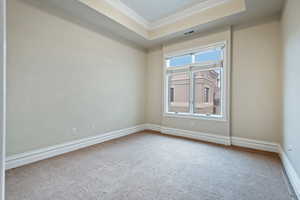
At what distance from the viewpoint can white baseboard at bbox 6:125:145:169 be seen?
221cm

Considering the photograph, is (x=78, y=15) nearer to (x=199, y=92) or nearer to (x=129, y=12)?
(x=129, y=12)

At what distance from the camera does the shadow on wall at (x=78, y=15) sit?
8.30 feet

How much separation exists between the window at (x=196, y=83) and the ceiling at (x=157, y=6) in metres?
1.18

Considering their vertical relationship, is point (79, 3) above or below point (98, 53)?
above

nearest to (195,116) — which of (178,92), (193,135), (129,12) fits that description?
(193,135)

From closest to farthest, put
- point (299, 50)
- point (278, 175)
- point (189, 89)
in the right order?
point (299, 50)
point (278, 175)
point (189, 89)

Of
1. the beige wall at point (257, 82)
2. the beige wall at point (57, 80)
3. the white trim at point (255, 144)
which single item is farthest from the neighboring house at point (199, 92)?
the beige wall at point (57, 80)

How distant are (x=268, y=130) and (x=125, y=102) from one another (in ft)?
11.4

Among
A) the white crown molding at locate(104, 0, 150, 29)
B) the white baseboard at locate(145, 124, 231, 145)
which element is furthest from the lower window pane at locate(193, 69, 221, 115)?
the white crown molding at locate(104, 0, 150, 29)

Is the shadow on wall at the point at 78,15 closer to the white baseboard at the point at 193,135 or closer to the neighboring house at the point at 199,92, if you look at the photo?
the neighboring house at the point at 199,92

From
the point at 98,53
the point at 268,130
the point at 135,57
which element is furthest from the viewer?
the point at 135,57

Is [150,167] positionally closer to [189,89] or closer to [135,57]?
[189,89]

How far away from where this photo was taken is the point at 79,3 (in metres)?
2.57

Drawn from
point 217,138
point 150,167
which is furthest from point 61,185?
point 217,138
